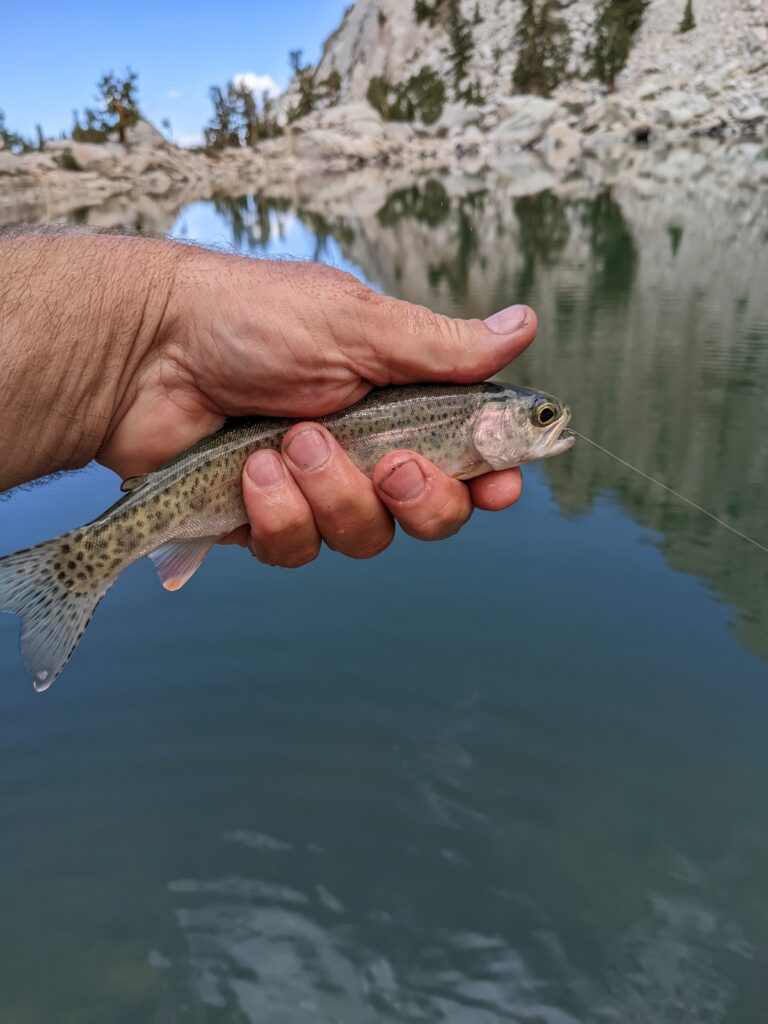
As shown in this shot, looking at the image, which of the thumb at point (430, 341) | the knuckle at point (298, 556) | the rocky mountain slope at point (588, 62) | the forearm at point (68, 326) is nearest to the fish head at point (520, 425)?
the thumb at point (430, 341)

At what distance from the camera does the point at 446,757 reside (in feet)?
18.8

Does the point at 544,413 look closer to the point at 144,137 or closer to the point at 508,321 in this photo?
the point at 508,321

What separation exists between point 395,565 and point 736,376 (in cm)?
787

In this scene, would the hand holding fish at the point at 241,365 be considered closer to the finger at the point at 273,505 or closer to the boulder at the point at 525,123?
the finger at the point at 273,505

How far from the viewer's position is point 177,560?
168 inches

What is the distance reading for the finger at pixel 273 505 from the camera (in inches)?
164

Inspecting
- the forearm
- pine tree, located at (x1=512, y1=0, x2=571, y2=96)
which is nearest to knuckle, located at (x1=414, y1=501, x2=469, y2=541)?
the forearm

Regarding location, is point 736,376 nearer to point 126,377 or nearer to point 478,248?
point 126,377

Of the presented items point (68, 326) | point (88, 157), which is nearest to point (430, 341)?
point (68, 326)

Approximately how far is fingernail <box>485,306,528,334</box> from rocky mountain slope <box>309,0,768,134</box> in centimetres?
9323

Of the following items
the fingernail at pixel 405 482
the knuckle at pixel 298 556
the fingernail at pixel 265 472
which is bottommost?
the knuckle at pixel 298 556

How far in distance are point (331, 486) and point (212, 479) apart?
690mm

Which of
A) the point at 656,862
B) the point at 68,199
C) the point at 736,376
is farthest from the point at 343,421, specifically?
the point at 68,199

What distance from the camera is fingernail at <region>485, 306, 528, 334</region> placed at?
13.5 ft
